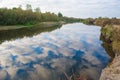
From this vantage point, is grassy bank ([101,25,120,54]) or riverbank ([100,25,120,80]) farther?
grassy bank ([101,25,120,54])

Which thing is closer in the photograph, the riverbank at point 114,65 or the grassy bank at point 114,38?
the riverbank at point 114,65

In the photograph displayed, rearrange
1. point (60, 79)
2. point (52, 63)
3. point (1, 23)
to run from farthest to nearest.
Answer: point (1, 23)
point (52, 63)
point (60, 79)

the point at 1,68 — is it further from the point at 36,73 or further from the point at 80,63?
the point at 80,63

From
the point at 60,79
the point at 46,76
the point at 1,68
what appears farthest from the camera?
the point at 1,68

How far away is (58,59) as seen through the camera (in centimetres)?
2609

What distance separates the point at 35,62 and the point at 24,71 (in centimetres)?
403

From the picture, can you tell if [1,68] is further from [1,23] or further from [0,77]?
[1,23]

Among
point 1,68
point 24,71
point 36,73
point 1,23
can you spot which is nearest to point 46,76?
point 36,73

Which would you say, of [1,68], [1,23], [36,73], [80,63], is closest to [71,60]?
[80,63]

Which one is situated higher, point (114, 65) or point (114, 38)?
point (114, 38)

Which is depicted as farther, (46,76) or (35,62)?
(35,62)

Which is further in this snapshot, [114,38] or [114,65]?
[114,38]

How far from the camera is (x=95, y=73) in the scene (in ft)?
64.8

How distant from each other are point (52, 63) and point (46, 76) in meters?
5.14
